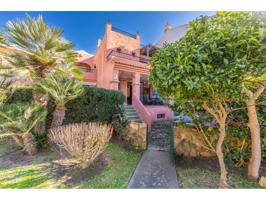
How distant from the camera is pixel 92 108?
5820 mm

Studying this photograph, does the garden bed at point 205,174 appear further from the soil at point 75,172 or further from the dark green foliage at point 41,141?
the dark green foliage at point 41,141

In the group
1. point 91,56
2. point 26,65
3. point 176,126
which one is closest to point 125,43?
point 91,56

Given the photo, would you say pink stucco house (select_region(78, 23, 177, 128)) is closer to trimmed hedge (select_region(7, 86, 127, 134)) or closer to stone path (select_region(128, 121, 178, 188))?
stone path (select_region(128, 121, 178, 188))

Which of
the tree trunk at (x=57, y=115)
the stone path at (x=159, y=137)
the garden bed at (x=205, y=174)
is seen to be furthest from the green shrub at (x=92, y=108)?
the garden bed at (x=205, y=174)

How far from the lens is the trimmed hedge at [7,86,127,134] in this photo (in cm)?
541

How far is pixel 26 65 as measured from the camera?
4430mm

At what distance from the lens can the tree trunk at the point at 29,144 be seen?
4.26 m

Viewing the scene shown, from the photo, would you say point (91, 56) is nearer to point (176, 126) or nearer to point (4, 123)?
point (4, 123)

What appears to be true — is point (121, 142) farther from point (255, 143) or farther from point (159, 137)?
point (255, 143)

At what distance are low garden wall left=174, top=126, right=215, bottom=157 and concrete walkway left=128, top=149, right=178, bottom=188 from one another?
0.66m

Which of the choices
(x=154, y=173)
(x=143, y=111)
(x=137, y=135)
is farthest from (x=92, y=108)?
(x=154, y=173)

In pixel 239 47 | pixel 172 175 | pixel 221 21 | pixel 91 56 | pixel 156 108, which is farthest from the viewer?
pixel 91 56

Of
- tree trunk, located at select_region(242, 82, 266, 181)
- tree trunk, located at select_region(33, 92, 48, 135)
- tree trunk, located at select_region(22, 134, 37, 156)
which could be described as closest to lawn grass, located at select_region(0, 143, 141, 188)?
tree trunk, located at select_region(22, 134, 37, 156)
